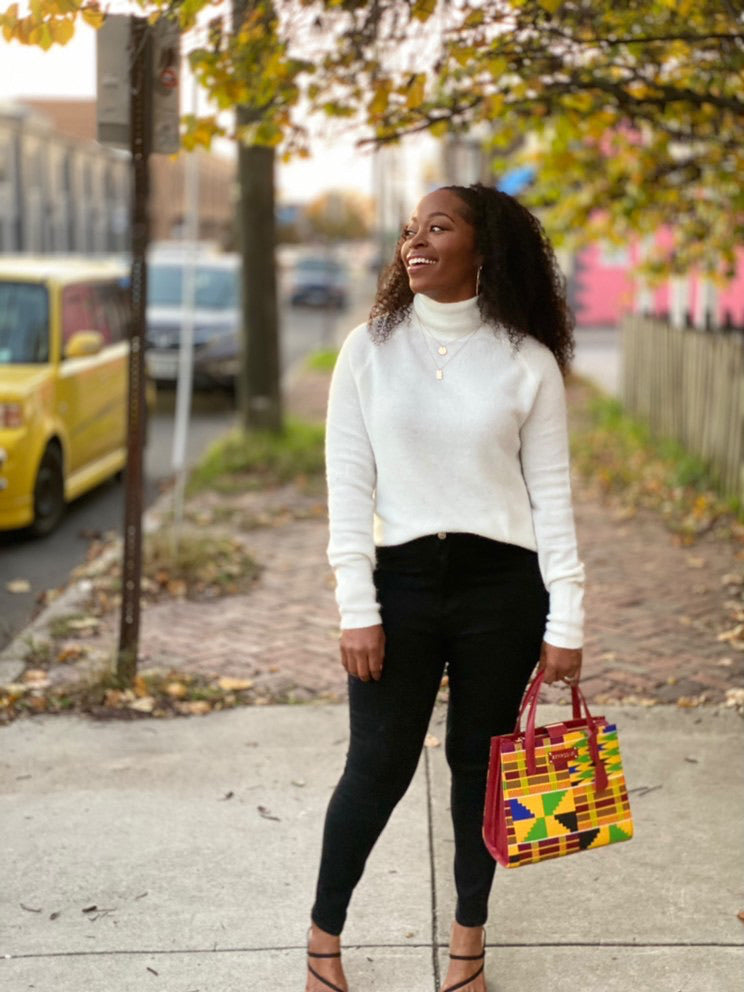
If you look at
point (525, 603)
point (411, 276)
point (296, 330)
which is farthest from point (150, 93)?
point (296, 330)

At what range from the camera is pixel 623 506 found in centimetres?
966

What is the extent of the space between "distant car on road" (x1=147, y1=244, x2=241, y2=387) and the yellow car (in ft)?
17.2

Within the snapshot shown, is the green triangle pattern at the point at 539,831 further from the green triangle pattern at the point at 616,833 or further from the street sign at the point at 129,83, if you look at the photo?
the street sign at the point at 129,83

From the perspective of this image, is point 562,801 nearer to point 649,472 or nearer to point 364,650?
point 364,650

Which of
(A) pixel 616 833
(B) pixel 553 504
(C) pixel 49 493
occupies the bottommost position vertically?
(C) pixel 49 493

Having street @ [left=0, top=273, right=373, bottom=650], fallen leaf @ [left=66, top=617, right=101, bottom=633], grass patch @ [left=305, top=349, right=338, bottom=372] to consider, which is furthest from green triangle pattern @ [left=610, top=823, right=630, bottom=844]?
grass patch @ [left=305, top=349, right=338, bottom=372]

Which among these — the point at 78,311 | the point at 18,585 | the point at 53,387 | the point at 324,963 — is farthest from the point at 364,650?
the point at 78,311

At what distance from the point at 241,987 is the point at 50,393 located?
6.09 meters

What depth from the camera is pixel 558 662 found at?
289cm

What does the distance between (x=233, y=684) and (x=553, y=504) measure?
2.87 m

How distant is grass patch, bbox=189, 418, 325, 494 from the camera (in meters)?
10.6

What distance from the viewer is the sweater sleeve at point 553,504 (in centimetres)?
289

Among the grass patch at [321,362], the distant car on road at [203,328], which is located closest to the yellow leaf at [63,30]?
the distant car on road at [203,328]

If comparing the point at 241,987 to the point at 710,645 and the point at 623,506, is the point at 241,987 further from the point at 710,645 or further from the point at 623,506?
the point at 623,506
